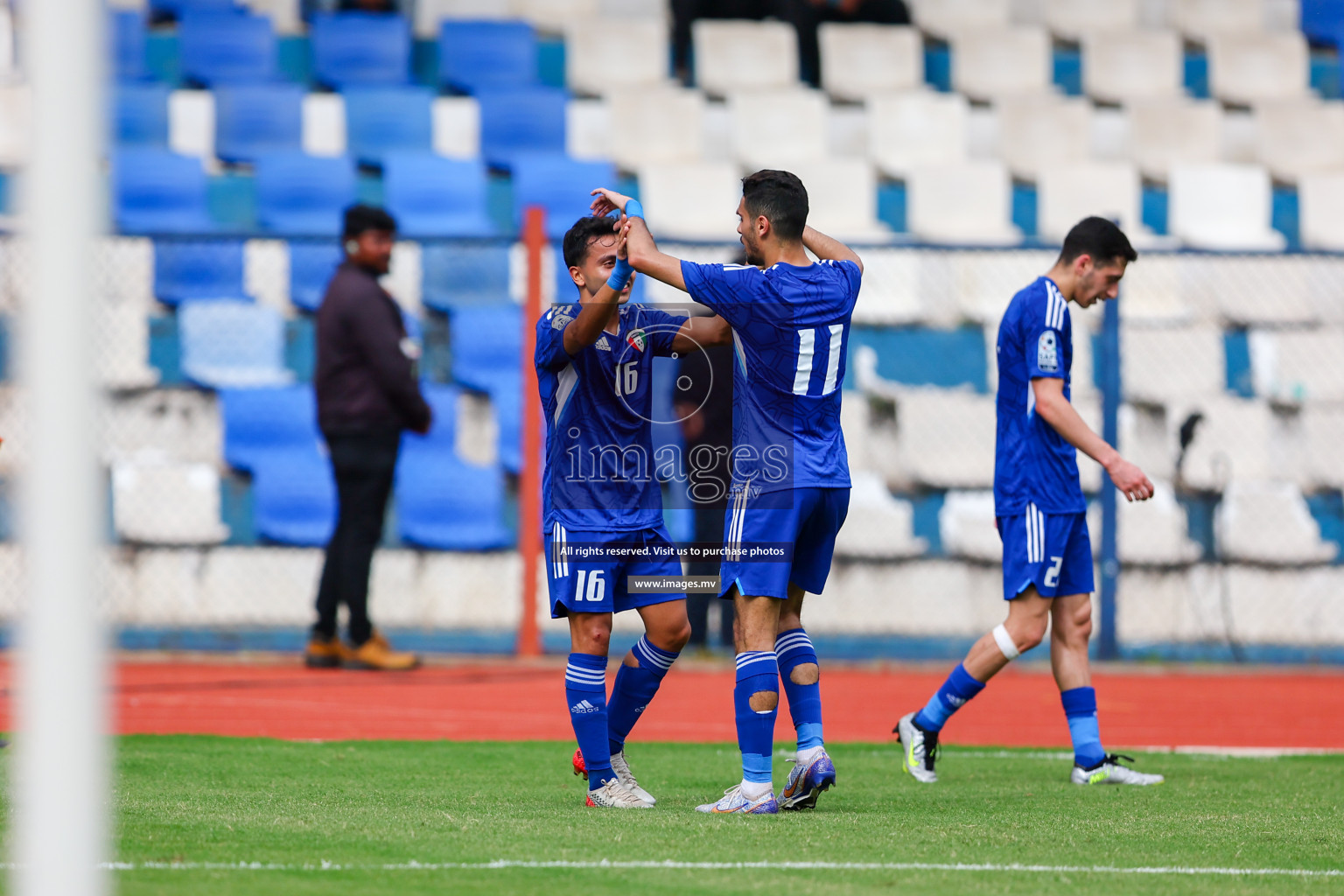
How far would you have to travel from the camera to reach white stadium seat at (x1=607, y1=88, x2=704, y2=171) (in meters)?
14.1

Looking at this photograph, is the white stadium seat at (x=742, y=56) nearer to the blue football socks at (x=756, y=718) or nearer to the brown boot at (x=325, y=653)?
the brown boot at (x=325, y=653)

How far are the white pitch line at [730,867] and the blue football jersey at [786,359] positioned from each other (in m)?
1.31

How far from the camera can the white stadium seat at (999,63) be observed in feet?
49.6

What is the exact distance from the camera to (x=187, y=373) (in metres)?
11.5

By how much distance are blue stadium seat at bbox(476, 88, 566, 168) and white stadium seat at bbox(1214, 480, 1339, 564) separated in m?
6.12

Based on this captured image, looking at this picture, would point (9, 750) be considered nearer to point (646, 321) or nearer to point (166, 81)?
point (646, 321)

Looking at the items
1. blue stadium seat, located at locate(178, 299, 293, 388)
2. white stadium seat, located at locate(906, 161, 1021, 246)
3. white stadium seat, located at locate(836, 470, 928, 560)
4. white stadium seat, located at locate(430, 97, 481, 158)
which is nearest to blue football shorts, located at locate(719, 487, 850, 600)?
white stadium seat, located at locate(836, 470, 928, 560)

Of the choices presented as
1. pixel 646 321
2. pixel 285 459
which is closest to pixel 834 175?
pixel 285 459

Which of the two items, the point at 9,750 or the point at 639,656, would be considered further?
the point at 9,750

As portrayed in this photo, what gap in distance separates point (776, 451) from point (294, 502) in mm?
6644

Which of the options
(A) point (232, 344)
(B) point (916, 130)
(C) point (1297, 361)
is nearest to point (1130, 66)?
(B) point (916, 130)

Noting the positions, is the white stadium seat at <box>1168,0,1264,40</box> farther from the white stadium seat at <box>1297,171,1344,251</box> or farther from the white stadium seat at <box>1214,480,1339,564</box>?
the white stadium seat at <box>1214,480,1339,564</box>

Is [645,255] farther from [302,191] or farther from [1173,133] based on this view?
[1173,133]

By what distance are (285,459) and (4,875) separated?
7.54 meters
